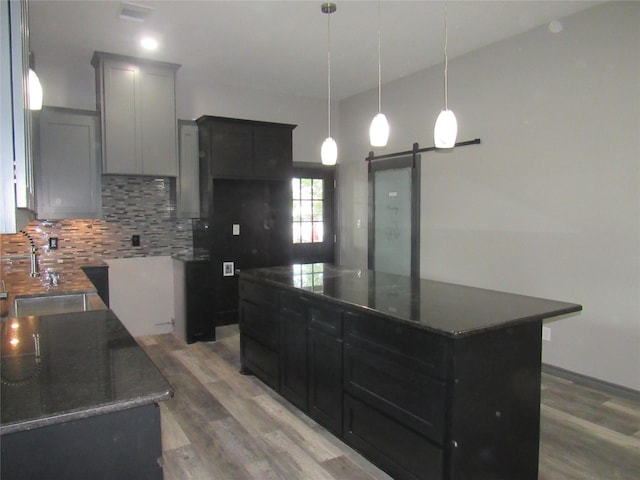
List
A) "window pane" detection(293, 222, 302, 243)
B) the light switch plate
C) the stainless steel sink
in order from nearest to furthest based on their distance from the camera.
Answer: the stainless steel sink → the light switch plate → "window pane" detection(293, 222, 302, 243)

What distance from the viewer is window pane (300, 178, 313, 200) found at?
6.17m

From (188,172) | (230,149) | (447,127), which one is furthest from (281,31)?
(447,127)

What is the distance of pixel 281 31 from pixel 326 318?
2.61 metres

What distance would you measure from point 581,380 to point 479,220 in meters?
1.65

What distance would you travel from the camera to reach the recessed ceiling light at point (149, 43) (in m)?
4.02

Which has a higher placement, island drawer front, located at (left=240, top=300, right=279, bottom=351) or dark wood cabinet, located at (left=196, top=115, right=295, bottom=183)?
dark wood cabinet, located at (left=196, top=115, right=295, bottom=183)

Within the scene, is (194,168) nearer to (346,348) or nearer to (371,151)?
(371,151)

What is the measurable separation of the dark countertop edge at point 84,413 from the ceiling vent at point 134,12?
327 centimetres

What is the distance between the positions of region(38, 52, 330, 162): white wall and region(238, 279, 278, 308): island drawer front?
8.43 feet

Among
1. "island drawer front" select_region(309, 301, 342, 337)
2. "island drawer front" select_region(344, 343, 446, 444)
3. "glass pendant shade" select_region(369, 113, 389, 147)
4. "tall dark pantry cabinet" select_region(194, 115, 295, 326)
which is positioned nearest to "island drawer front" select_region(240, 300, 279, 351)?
"island drawer front" select_region(309, 301, 342, 337)

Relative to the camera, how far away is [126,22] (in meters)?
3.67

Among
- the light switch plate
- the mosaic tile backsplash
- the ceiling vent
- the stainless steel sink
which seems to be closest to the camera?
the stainless steel sink

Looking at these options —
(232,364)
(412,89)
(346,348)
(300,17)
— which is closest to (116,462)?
(346,348)

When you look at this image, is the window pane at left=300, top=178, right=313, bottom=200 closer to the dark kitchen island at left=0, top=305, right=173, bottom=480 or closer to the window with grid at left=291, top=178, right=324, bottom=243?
the window with grid at left=291, top=178, right=324, bottom=243
